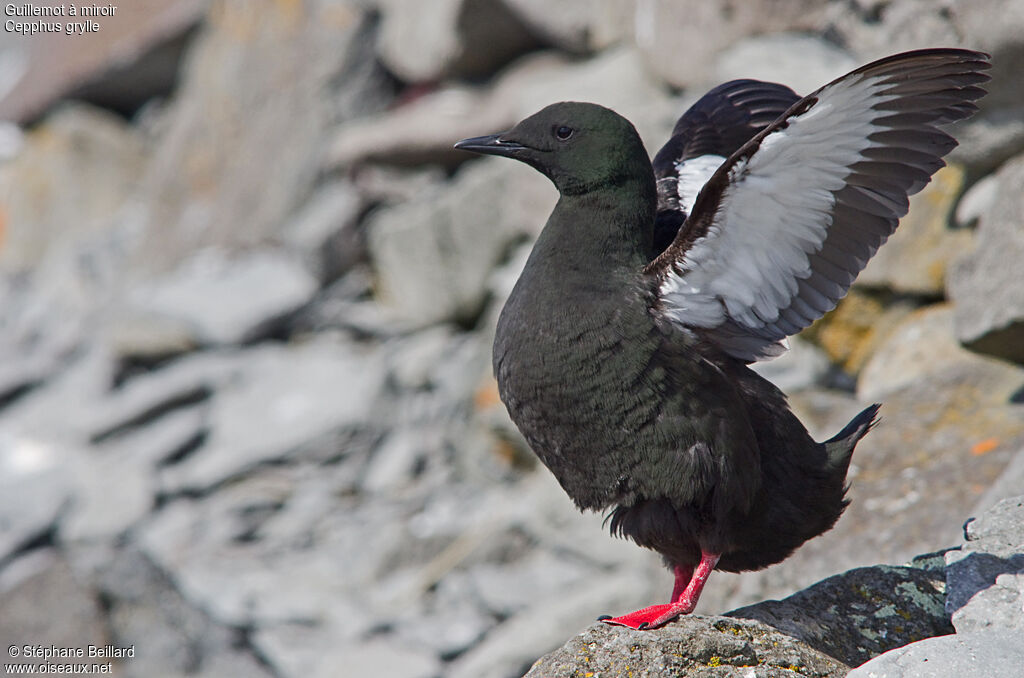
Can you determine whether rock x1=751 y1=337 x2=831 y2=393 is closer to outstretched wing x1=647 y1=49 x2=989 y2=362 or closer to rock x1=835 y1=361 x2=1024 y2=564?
rock x1=835 y1=361 x2=1024 y2=564

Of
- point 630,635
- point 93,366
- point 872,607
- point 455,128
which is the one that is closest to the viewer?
point 630,635

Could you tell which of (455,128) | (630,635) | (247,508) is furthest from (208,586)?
(630,635)

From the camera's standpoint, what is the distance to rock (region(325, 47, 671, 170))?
11781 mm

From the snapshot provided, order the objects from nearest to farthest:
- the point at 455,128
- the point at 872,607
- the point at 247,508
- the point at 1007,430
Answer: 1. the point at 872,607
2. the point at 1007,430
3. the point at 247,508
4. the point at 455,128

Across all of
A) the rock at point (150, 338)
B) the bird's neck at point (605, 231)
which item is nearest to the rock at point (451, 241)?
the rock at point (150, 338)

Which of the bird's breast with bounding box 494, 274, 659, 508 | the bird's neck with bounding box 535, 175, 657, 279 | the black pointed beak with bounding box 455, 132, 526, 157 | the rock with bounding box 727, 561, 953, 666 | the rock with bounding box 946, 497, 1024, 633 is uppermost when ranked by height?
the black pointed beak with bounding box 455, 132, 526, 157

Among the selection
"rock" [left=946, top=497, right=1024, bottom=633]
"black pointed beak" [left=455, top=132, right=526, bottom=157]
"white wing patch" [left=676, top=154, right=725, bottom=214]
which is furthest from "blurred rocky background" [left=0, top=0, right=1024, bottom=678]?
"black pointed beak" [left=455, top=132, right=526, bottom=157]

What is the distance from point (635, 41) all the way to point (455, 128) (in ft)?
7.99

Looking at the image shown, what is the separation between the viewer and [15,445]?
525 inches

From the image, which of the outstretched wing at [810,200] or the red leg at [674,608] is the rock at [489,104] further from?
the red leg at [674,608]

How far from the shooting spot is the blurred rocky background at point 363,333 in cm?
734

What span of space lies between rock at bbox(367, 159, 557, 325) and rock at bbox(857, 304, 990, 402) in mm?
4630

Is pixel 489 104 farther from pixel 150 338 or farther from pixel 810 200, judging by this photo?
pixel 810 200

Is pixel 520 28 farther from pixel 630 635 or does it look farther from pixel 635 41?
pixel 630 635
